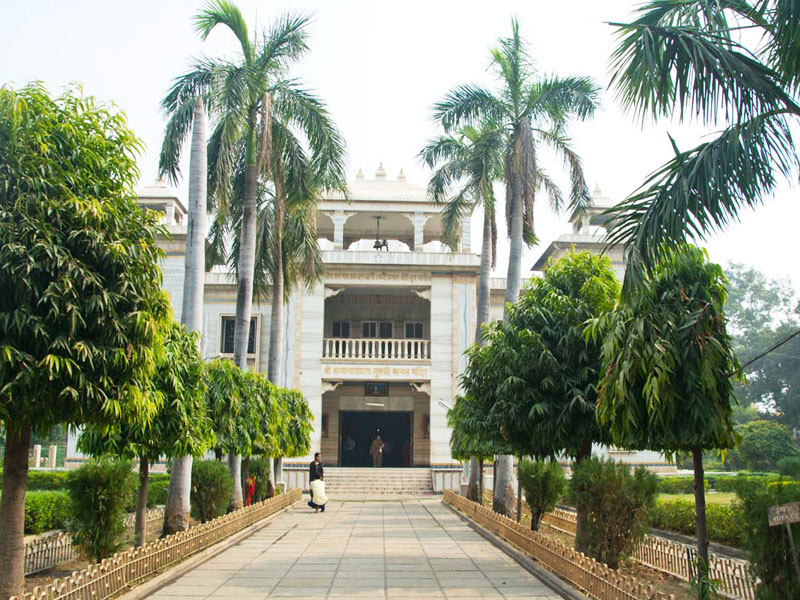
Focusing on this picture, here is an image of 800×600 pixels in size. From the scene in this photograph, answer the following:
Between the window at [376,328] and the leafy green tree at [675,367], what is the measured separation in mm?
25771

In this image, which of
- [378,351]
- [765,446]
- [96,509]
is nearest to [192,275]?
[96,509]

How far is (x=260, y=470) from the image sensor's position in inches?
848

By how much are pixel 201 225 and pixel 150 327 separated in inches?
279

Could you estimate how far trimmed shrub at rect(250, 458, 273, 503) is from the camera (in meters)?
21.3

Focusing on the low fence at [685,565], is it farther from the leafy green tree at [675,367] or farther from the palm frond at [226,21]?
the palm frond at [226,21]

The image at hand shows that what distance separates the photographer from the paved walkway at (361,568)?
8.69 meters

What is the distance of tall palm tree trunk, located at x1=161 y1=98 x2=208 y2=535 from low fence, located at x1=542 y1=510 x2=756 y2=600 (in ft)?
24.6

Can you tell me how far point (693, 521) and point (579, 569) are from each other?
8.61 meters

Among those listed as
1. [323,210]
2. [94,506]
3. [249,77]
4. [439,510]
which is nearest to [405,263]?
[323,210]

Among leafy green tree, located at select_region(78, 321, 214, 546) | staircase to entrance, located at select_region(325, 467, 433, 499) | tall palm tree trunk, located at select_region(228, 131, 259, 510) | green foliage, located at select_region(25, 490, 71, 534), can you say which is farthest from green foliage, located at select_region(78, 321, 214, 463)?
staircase to entrance, located at select_region(325, 467, 433, 499)

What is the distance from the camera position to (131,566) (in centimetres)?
842

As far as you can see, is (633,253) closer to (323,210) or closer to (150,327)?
(150,327)

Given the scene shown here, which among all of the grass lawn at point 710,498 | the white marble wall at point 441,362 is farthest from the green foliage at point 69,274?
the white marble wall at point 441,362

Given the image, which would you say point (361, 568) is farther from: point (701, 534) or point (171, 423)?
point (701, 534)
